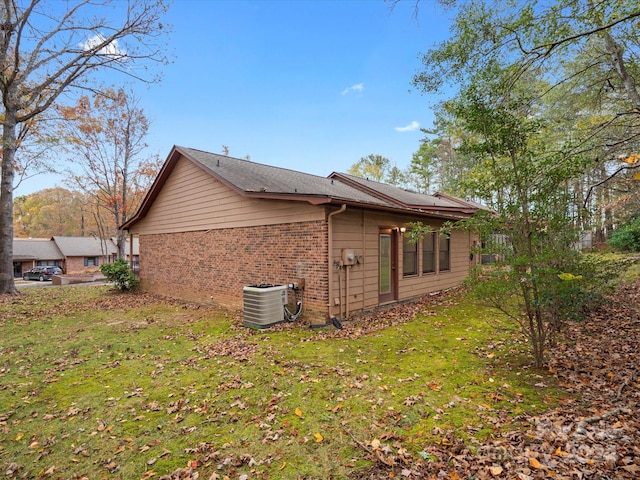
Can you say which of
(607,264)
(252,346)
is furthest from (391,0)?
(252,346)

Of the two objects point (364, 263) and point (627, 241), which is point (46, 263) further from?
point (627, 241)

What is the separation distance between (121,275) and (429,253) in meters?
12.4

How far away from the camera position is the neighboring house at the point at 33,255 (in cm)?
3388

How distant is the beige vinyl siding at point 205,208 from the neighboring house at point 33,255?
31.4 m

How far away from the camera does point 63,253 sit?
36.1 metres

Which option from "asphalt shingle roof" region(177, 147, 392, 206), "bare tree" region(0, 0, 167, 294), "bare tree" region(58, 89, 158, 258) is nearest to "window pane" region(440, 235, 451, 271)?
"asphalt shingle roof" region(177, 147, 392, 206)

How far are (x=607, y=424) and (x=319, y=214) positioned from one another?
17.5 feet

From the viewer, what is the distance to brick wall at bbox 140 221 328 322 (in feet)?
23.5

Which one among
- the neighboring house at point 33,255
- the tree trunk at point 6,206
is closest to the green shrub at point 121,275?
the tree trunk at point 6,206

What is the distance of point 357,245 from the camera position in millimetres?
7598

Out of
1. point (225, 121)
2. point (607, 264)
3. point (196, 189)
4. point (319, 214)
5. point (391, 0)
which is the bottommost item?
point (607, 264)

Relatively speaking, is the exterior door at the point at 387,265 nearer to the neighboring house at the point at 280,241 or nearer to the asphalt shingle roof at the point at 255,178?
the neighboring house at the point at 280,241

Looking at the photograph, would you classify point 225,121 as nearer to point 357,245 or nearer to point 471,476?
point 357,245

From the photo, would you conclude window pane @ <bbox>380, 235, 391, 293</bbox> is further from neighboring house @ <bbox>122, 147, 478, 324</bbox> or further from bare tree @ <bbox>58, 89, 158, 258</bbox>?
bare tree @ <bbox>58, 89, 158, 258</bbox>
